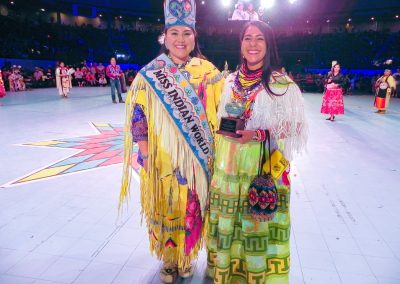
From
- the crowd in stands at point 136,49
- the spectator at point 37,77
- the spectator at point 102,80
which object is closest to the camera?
the spectator at point 37,77

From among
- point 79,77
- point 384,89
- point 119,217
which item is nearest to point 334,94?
point 384,89

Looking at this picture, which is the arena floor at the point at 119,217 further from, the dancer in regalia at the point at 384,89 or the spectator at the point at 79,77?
the spectator at the point at 79,77

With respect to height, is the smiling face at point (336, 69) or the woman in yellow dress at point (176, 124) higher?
the smiling face at point (336, 69)

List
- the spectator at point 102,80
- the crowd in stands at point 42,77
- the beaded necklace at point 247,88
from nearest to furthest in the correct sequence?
the beaded necklace at point 247,88
the crowd in stands at point 42,77
the spectator at point 102,80

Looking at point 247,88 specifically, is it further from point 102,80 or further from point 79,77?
point 79,77

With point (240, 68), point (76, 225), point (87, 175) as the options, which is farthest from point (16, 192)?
point (240, 68)

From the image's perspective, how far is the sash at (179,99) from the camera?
1.72 meters

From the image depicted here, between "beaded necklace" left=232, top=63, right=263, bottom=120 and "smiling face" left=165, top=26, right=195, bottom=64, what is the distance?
1.09 feet

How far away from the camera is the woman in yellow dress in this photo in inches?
67.8

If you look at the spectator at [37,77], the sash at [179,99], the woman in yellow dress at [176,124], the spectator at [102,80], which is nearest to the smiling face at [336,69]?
the woman in yellow dress at [176,124]

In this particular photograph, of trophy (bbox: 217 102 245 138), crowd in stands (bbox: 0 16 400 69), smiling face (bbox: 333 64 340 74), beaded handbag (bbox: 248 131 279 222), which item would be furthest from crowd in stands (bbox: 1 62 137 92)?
beaded handbag (bbox: 248 131 279 222)

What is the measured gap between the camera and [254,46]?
1.54m

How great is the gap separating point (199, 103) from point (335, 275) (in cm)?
136

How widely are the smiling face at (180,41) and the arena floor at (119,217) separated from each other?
1.35 meters
